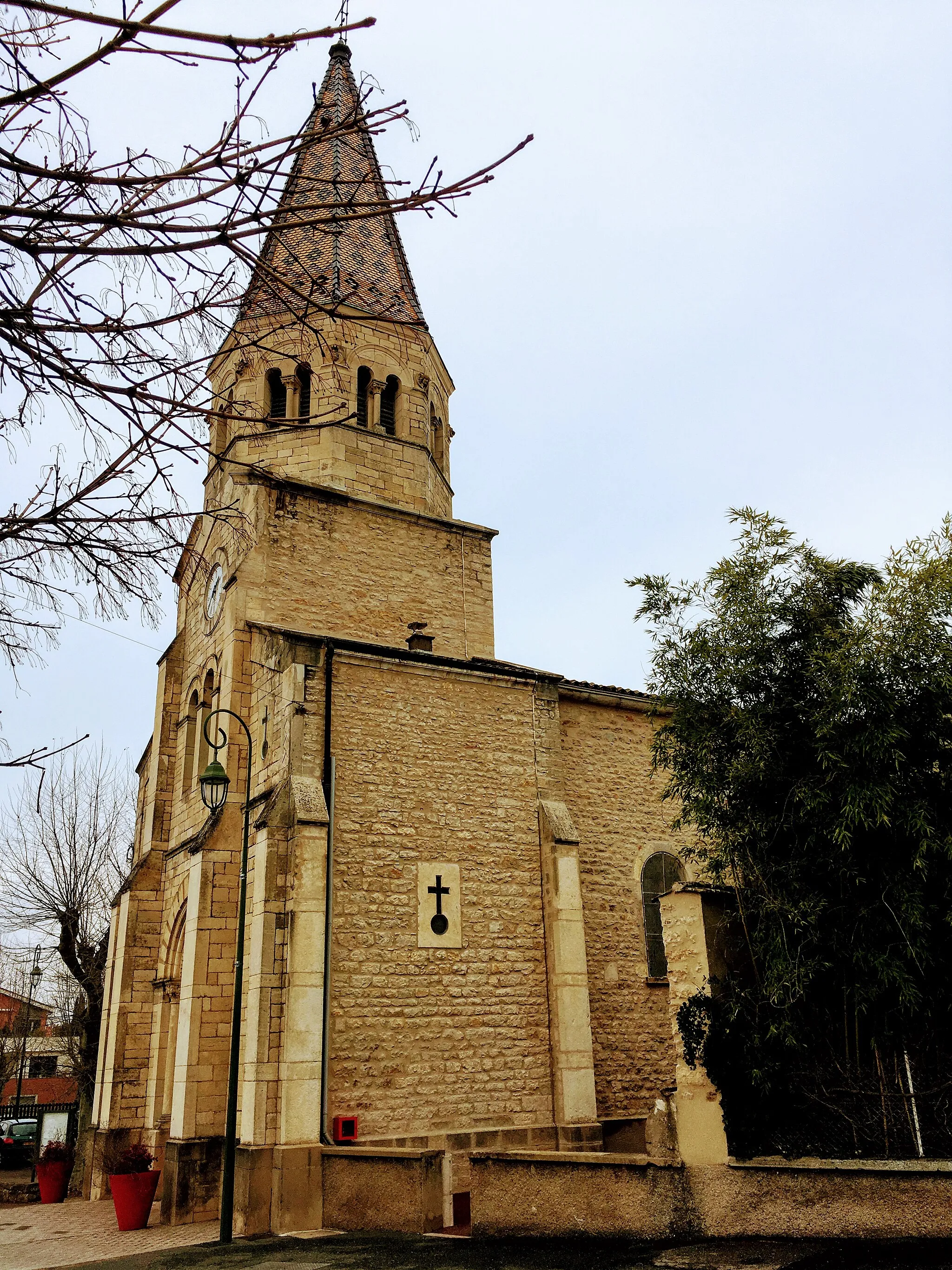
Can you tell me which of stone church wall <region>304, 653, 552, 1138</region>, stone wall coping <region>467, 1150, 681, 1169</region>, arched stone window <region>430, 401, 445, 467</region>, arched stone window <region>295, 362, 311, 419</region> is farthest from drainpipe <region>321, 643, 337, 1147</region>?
arched stone window <region>430, 401, 445, 467</region>

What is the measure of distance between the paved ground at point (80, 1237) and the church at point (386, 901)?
0.59m

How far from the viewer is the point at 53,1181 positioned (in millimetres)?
16625

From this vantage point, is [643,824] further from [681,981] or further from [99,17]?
[99,17]

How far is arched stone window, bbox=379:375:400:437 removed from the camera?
728 inches

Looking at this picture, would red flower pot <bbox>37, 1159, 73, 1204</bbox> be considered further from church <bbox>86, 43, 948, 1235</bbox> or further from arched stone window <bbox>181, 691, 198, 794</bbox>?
arched stone window <bbox>181, 691, 198, 794</bbox>

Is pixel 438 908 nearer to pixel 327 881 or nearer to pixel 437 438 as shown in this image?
pixel 327 881

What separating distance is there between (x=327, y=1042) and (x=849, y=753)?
7.01 meters

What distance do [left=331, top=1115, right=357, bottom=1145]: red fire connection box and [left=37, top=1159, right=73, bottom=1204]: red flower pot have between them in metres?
8.57

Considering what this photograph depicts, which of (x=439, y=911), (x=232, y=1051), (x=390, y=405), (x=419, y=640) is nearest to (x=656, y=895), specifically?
(x=439, y=911)

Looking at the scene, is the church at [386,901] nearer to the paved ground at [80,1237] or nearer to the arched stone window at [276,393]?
the arched stone window at [276,393]

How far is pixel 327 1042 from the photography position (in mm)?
11438

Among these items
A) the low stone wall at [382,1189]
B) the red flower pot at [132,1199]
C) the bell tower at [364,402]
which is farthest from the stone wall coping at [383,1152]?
the bell tower at [364,402]

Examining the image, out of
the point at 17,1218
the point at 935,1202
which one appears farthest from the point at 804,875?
the point at 17,1218

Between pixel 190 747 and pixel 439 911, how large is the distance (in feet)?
20.6
